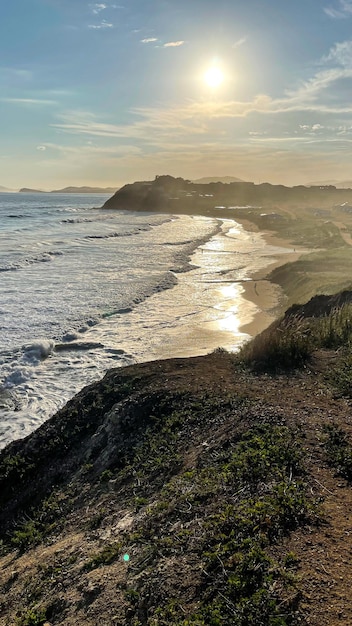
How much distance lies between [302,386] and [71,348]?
320 inches

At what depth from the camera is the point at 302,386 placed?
6.55 m

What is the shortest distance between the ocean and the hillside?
9.25ft

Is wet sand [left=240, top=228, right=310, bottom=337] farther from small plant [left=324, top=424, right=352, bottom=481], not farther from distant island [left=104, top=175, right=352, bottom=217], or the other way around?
distant island [left=104, top=175, right=352, bottom=217]

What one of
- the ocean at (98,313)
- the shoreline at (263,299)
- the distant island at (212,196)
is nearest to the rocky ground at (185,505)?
the ocean at (98,313)

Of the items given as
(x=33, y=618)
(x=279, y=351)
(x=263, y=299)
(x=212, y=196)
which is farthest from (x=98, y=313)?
(x=212, y=196)

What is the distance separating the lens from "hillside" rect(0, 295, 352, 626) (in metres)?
2.87

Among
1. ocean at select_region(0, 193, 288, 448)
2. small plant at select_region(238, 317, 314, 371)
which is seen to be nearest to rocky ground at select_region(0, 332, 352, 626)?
small plant at select_region(238, 317, 314, 371)

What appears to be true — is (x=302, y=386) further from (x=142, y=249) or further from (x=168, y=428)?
(x=142, y=249)

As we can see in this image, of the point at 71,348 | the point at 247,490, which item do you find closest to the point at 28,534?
the point at 247,490

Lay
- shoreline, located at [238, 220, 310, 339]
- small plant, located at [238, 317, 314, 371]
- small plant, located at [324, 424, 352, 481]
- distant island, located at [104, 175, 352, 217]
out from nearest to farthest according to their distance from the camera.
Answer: small plant, located at [324, 424, 352, 481] → small plant, located at [238, 317, 314, 371] → shoreline, located at [238, 220, 310, 339] → distant island, located at [104, 175, 352, 217]

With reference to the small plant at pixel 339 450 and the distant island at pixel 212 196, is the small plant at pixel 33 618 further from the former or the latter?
the distant island at pixel 212 196

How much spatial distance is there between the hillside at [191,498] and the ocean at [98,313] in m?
2.82

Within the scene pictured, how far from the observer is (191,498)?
3.96 m

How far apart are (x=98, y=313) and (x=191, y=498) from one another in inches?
518
